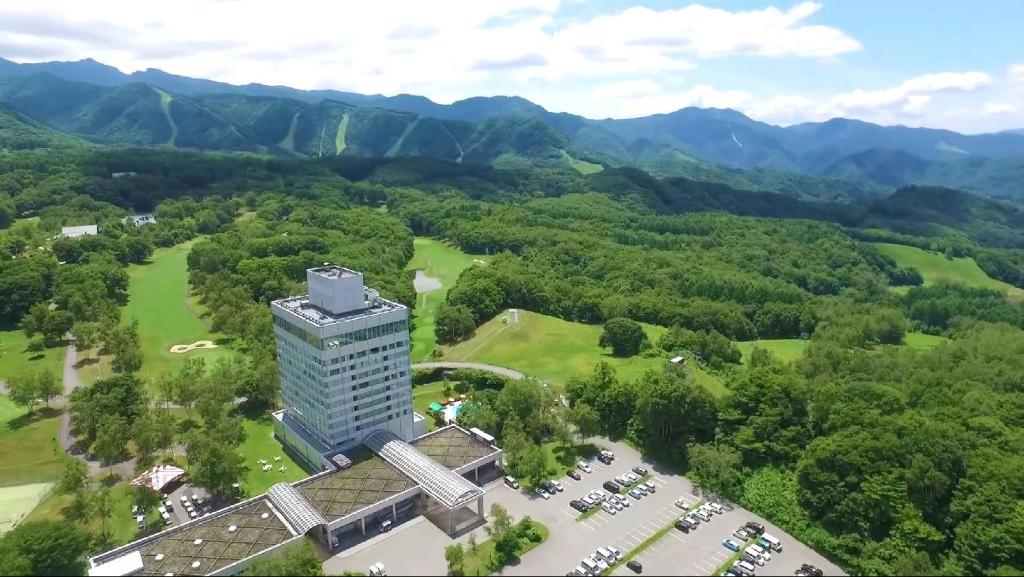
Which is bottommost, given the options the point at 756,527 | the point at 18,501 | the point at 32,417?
the point at 18,501

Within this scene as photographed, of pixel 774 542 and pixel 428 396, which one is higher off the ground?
pixel 774 542

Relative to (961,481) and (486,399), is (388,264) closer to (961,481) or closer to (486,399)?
(486,399)

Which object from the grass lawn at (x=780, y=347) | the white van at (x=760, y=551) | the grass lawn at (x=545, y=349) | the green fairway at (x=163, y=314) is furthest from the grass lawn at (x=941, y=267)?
the green fairway at (x=163, y=314)

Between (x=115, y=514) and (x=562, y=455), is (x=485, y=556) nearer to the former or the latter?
(x=562, y=455)

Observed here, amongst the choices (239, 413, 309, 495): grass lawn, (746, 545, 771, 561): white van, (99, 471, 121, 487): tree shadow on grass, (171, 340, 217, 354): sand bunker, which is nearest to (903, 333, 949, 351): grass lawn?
(746, 545, 771, 561): white van

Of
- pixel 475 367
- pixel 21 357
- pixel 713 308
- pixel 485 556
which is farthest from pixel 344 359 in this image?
pixel 713 308

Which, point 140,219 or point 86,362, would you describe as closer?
point 86,362

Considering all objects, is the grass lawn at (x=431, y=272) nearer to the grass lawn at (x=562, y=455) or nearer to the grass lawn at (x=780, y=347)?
the grass lawn at (x=562, y=455)
